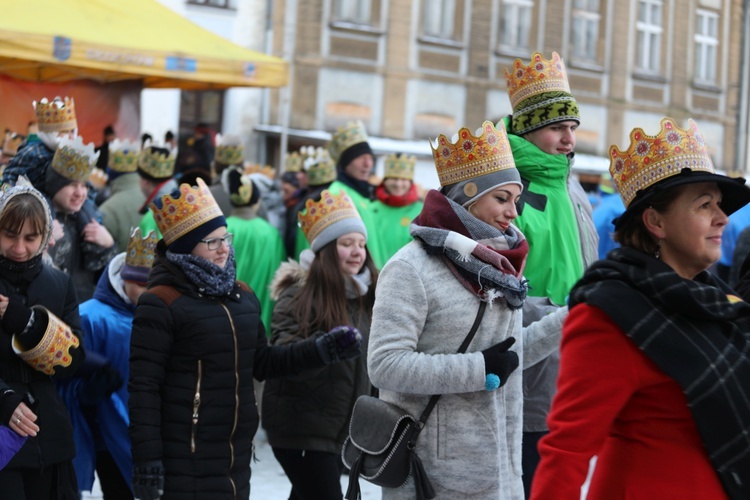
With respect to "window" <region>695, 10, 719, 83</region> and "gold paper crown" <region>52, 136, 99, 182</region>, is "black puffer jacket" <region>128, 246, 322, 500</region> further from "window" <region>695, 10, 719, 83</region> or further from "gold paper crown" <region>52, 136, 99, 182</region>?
"window" <region>695, 10, 719, 83</region>

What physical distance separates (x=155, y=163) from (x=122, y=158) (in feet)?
1.13

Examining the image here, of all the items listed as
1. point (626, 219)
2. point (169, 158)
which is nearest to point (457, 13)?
point (169, 158)

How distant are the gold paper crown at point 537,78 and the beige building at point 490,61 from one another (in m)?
16.0

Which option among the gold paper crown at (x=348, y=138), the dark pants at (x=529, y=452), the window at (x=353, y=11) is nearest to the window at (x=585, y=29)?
the window at (x=353, y=11)

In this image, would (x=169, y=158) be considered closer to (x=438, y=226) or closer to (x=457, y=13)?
(x=438, y=226)

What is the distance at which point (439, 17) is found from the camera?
87.2 ft

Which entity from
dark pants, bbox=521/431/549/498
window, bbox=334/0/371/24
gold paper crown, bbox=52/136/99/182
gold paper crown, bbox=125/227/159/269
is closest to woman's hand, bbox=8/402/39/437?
gold paper crown, bbox=125/227/159/269

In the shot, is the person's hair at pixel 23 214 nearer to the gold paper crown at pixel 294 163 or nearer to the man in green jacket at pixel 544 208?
the man in green jacket at pixel 544 208

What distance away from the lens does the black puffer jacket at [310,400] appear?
563 centimetres

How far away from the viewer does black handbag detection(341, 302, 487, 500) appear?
160 inches

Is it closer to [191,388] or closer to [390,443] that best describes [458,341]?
[390,443]

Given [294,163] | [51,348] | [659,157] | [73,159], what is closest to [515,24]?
[294,163]

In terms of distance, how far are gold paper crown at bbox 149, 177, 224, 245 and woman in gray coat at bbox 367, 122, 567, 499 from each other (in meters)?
1.26

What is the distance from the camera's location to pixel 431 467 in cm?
410
